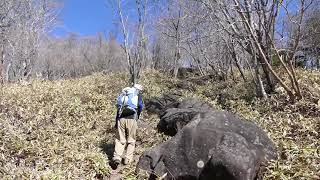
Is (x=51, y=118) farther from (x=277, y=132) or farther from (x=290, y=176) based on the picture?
(x=290, y=176)

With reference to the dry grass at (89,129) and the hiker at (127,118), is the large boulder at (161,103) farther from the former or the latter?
the hiker at (127,118)

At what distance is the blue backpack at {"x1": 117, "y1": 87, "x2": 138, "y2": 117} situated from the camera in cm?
843

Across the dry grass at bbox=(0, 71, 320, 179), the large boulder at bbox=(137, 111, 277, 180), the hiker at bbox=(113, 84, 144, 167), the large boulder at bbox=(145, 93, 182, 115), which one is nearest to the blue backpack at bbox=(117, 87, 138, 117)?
the hiker at bbox=(113, 84, 144, 167)

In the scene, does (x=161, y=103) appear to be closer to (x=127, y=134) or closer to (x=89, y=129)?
(x=89, y=129)

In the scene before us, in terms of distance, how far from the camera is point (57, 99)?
43.6ft

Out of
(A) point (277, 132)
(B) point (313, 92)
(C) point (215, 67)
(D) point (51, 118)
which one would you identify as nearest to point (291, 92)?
(B) point (313, 92)

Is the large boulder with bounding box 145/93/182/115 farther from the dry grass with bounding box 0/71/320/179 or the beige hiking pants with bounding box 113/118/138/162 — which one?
the beige hiking pants with bounding box 113/118/138/162

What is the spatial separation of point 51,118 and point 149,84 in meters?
8.02

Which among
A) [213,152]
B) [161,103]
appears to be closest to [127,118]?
[213,152]

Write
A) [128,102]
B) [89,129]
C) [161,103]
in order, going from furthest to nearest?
1. [161,103]
2. [89,129]
3. [128,102]

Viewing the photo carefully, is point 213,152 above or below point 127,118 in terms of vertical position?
below

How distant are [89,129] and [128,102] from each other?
2.99 m

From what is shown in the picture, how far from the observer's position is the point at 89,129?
11.0 m

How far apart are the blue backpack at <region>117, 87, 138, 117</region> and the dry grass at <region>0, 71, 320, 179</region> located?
1091mm
